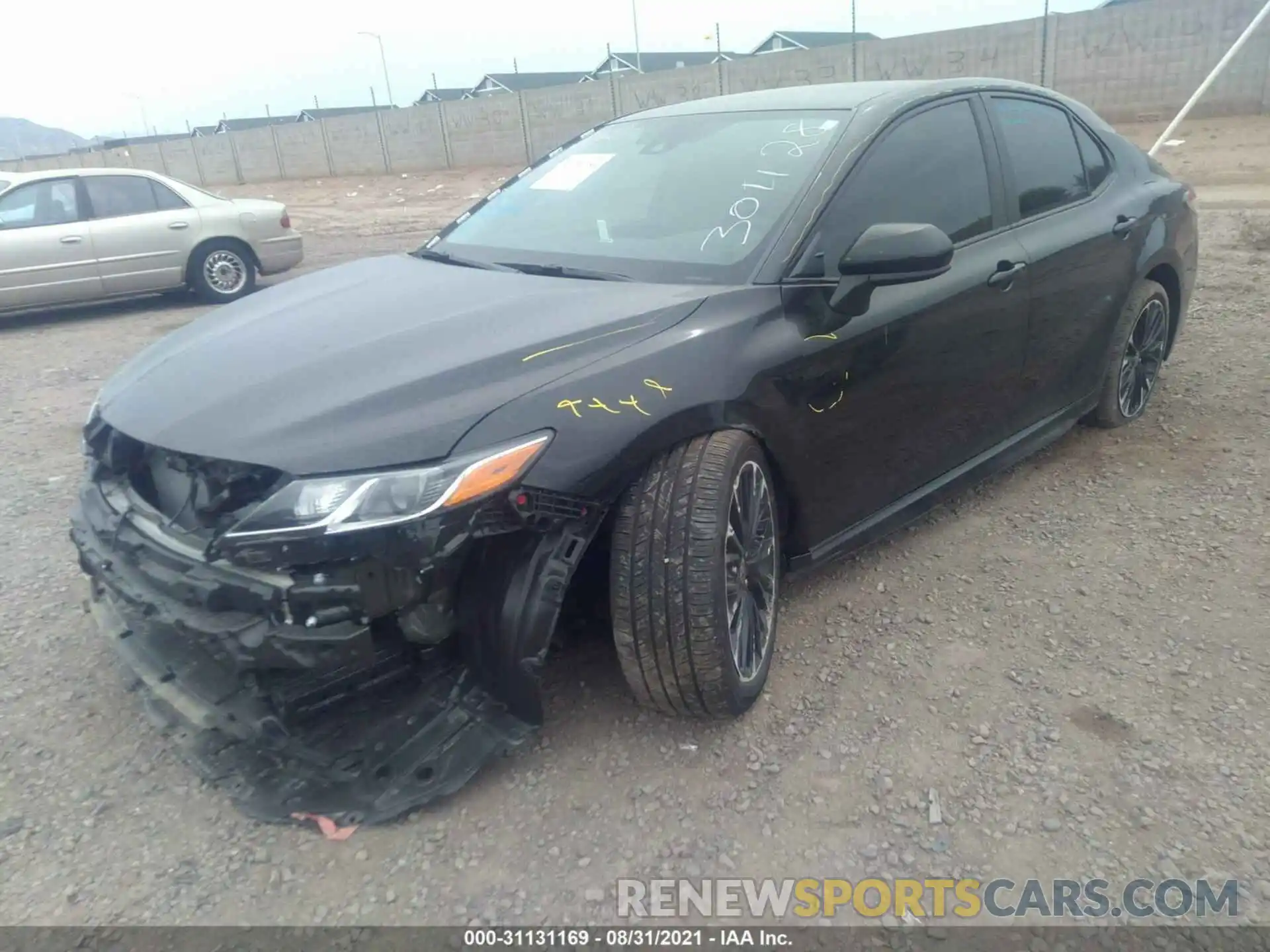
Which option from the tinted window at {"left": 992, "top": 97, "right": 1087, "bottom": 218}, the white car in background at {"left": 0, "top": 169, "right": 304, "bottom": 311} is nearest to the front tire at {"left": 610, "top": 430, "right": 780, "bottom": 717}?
the tinted window at {"left": 992, "top": 97, "right": 1087, "bottom": 218}

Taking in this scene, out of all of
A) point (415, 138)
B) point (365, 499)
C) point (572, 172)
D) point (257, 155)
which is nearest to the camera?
point (365, 499)

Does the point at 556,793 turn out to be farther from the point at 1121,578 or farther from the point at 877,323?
the point at 1121,578

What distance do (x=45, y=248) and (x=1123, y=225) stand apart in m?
8.87

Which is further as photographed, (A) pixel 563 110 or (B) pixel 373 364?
(A) pixel 563 110

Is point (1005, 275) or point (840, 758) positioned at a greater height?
point (1005, 275)

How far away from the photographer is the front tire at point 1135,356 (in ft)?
14.0

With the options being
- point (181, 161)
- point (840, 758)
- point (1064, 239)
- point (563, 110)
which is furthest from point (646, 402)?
point (181, 161)

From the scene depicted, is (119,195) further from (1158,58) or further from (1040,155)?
(1158,58)

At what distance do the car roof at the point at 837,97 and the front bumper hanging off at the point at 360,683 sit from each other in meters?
1.88

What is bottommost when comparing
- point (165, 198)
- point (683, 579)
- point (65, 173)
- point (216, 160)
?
point (216, 160)

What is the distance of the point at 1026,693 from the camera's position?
8.92ft

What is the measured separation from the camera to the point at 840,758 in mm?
2488

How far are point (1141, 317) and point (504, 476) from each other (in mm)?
3547

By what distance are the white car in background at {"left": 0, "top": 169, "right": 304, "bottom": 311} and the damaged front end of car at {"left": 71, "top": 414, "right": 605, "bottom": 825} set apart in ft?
25.5
